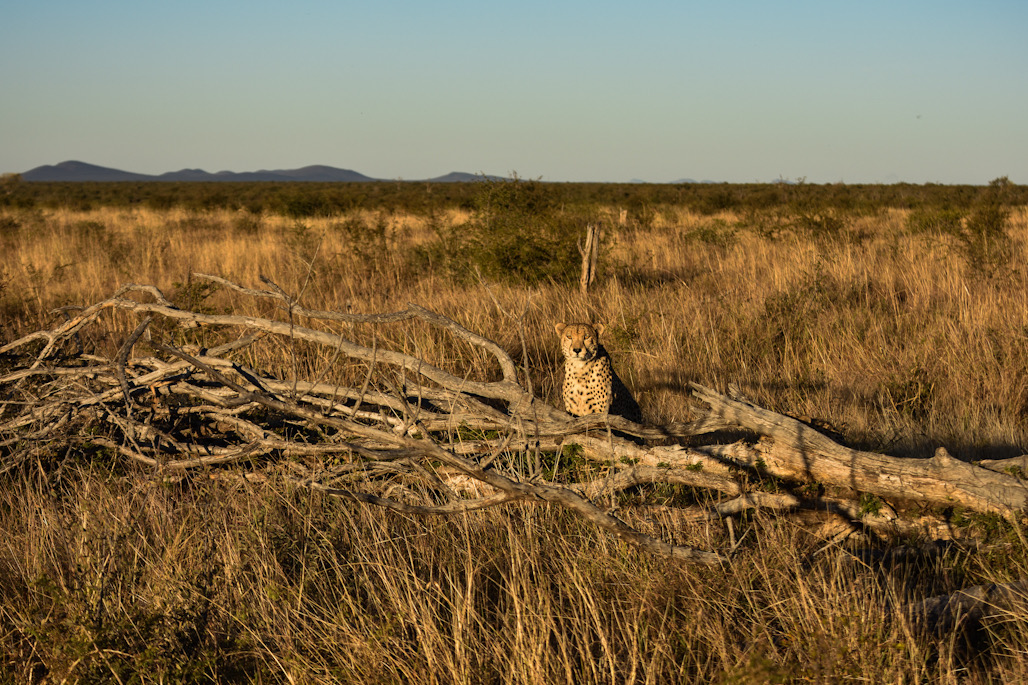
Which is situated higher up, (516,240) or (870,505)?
(516,240)

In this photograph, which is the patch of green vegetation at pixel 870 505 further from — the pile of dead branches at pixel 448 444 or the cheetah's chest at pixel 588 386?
the cheetah's chest at pixel 588 386

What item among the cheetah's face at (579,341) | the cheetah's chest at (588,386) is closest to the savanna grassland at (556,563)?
the cheetah's face at (579,341)

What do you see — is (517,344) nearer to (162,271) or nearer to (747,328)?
(747,328)

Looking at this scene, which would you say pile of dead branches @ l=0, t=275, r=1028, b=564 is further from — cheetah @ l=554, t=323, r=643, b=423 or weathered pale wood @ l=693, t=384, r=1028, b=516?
cheetah @ l=554, t=323, r=643, b=423

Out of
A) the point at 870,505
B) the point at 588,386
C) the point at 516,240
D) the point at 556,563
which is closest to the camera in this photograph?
the point at 556,563

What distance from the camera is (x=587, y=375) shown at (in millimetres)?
3770

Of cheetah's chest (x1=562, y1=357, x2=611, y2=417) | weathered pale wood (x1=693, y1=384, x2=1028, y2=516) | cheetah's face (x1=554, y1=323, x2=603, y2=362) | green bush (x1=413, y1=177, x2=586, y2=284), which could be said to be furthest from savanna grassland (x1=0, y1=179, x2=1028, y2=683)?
green bush (x1=413, y1=177, x2=586, y2=284)

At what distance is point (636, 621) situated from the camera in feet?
6.31

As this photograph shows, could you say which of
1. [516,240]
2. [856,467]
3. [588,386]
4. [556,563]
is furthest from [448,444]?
[516,240]

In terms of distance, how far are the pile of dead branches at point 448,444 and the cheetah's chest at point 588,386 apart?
0.30 metres

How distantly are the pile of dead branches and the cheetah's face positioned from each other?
385mm

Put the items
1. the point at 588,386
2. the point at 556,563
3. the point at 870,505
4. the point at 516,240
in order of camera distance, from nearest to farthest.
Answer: the point at 556,563, the point at 870,505, the point at 588,386, the point at 516,240

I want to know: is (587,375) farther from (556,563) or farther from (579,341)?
(556,563)

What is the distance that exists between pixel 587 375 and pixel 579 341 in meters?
0.23
